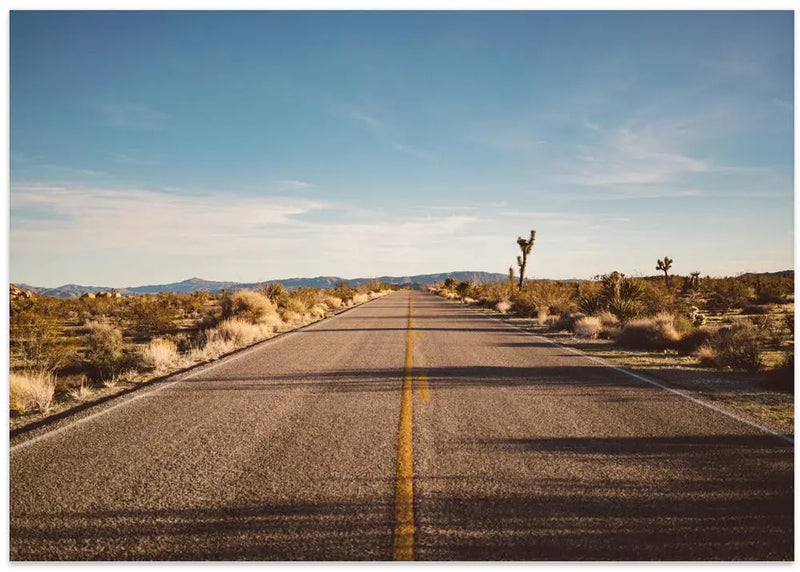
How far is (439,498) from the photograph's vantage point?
12.6 ft

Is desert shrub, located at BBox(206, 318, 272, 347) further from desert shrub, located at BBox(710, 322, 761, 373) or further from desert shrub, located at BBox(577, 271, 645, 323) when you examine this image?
desert shrub, located at BBox(577, 271, 645, 323)

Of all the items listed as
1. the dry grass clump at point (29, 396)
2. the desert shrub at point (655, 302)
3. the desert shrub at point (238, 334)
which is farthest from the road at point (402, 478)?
the desert shrub at point (655, 302)

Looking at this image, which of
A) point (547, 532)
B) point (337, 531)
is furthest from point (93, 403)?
point (547, 532)

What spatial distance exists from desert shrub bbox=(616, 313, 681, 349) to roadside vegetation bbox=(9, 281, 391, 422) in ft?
37.1

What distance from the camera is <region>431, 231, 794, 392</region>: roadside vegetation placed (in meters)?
9.98

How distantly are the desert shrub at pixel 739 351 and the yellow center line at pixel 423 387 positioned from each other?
638 centimetres

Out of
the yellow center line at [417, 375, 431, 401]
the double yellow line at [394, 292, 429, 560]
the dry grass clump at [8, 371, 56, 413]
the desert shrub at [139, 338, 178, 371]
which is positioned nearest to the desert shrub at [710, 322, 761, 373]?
the yellow center line at [417, 375, 431, 401]

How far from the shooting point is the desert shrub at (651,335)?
12.9 meters

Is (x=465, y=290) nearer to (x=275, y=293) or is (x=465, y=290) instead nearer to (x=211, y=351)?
(x=275, y=293)

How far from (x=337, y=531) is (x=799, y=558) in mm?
3108

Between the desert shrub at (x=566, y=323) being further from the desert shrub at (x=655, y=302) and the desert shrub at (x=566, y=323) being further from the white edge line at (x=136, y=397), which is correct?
the white edge line at (x=136, y=397)

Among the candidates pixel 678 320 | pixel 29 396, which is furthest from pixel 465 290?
pixel 29 396

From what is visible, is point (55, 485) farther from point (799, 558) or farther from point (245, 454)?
point (799, 558)

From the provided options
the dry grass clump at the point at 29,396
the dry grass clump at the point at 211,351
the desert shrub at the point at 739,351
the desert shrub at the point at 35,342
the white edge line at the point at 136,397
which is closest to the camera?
the white edge line at the point at 136,397
